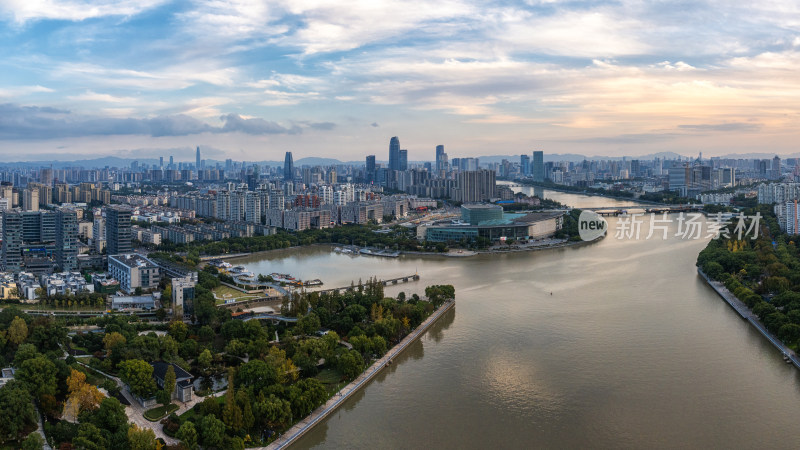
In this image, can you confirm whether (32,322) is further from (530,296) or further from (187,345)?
(530,296)

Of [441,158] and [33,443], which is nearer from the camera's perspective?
[33,443]

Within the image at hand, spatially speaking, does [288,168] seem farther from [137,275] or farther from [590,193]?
[137,275]

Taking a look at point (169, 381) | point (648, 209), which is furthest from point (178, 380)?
point (648, 209)

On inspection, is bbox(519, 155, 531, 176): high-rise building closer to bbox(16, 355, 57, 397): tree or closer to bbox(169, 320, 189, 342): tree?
bbox(169, 320, 189, 342): tree

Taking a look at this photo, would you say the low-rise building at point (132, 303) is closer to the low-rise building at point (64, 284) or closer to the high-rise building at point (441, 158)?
the low-rise building at point (64, 284)

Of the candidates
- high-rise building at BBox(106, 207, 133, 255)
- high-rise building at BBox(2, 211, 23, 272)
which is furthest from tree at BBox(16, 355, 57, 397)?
high-rise building at BBox(106, 207, 133, 255)

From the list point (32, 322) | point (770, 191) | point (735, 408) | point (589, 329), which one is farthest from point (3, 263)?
point (770, 191)
